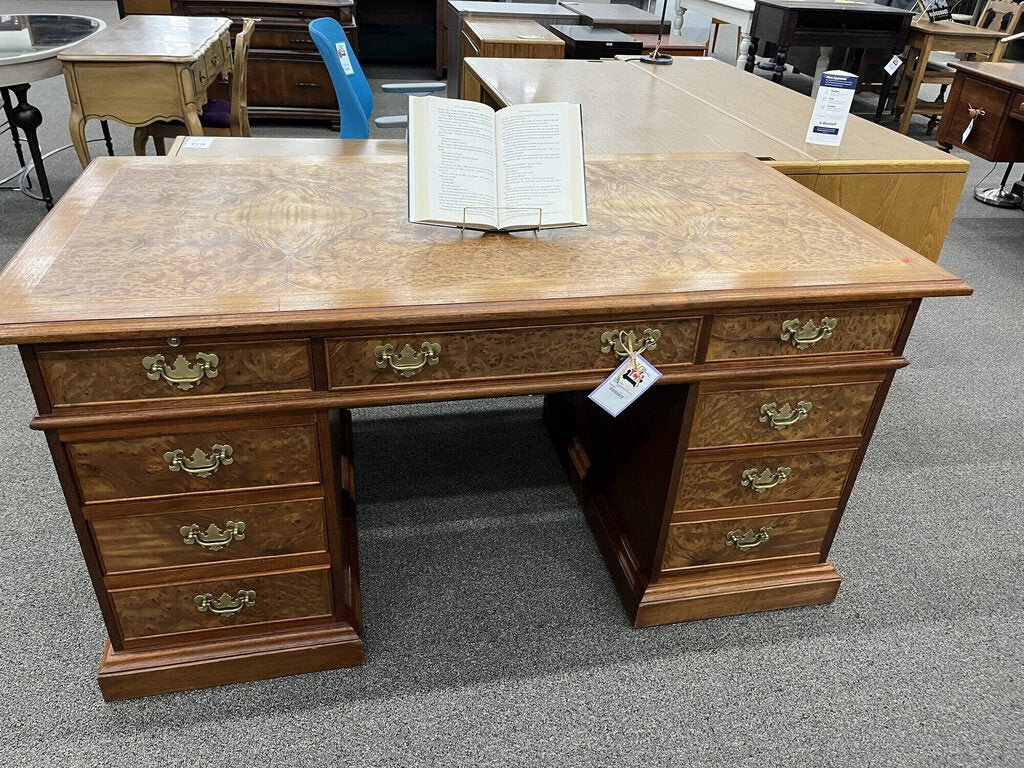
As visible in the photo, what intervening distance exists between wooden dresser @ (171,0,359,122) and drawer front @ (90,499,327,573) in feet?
13.3

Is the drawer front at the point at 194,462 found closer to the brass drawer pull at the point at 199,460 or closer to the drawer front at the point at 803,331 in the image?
the brass drawer pull at the point at 199,460

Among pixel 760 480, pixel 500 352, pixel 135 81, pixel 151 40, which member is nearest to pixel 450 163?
pixel 500 352

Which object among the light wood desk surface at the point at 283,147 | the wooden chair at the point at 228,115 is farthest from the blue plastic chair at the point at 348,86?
the wooden chair at the point at 228,115

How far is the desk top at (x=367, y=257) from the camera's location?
1088 mm

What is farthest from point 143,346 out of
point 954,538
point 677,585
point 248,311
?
point 954,538

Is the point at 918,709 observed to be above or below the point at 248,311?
below

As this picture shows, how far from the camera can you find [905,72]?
17.5 ft

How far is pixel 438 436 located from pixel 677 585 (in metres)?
0.89

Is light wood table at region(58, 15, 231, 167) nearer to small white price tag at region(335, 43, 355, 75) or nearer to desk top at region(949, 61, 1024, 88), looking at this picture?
→ small white price tag at region(335, 43, 355, 75)

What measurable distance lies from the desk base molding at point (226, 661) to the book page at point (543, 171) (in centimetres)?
88

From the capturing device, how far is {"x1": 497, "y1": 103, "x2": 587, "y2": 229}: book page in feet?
4.41

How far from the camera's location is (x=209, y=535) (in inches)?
51.4

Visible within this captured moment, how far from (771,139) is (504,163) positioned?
3.98ft

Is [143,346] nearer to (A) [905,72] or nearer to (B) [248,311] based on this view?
(B) [248,311]
